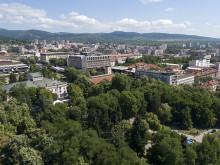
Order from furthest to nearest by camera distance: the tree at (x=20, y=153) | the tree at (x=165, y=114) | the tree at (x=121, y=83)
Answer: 1. the tree at (x=121, y=83)
2. the tree at (x=165, y=114)
3. the tree at (x=20, y=153)

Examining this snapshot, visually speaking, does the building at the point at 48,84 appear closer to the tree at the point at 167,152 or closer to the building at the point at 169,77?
the building at the point at 169,77

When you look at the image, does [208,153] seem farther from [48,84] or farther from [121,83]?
[48,84]

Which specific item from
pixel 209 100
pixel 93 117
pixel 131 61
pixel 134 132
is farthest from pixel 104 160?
pixel 131 61

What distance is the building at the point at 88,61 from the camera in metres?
76.8

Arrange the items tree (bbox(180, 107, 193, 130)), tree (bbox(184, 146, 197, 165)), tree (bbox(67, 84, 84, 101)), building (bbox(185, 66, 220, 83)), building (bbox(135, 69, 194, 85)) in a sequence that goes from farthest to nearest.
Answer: building (bbox(185, 66, 220, 83))
building (bbox(135, 69, 194, 85))
tree (bbox(67, 84, 84, 101))
tree (bbox(180, 107, 193, 130))
tree (bbox(184, 146, 197, 165))

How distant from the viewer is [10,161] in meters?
18.3

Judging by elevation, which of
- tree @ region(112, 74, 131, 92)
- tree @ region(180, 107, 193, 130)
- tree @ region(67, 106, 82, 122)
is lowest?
tree @ region(180, 107, 193, 130)

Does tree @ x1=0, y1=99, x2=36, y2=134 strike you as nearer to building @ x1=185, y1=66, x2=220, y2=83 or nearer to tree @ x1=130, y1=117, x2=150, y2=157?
tree @ x1=130, y1=117, x2=150, y2=157

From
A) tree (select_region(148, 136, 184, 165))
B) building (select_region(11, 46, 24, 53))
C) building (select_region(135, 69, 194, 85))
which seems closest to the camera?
tree (select_region(148, 136, 184, 165))

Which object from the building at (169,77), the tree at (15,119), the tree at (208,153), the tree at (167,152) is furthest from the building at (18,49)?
the tree at (208,153)

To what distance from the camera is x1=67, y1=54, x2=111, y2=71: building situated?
76.8 metres

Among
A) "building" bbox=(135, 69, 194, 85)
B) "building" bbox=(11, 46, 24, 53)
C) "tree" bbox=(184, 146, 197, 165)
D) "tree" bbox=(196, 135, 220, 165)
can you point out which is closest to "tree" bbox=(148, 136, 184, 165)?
"tree" bbox=(184, 146, 197, 165)

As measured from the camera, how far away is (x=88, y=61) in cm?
7675

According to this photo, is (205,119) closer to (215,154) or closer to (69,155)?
(215,154)
